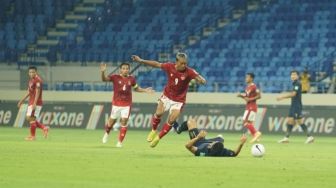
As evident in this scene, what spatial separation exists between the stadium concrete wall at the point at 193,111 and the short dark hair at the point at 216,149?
17.4 m

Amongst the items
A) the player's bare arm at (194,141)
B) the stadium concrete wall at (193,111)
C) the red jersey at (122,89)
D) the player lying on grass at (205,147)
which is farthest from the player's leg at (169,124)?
the stadium concrete wall at (193,111)

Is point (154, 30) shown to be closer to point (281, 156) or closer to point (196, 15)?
point (196, 15)

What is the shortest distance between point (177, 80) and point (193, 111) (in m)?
18.0

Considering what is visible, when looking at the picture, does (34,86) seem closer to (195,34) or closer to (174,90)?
(174,90)

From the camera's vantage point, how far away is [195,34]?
5012cm

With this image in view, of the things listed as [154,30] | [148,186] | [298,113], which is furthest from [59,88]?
[148,186]

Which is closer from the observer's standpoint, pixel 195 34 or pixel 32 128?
pixel 32 128

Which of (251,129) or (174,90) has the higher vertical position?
(174,90)

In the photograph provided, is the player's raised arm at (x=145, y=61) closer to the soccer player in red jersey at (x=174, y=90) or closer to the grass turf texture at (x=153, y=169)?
the soccer player in red jersey at (x=174, y=90)

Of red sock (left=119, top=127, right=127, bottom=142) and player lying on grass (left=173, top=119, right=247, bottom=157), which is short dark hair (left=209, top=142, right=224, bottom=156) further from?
red sock (left=119, top=127, right=127, bottom=142)

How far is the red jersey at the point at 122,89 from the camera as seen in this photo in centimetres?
2731

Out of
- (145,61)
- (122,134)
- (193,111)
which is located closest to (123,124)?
(122,134)

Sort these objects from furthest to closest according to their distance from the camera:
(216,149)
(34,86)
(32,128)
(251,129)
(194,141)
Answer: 1. (251,129)
2. (34,86)
3. (32,128)
4. (194,141)
5. (216,149)

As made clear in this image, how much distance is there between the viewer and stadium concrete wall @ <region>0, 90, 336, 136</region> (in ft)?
126
